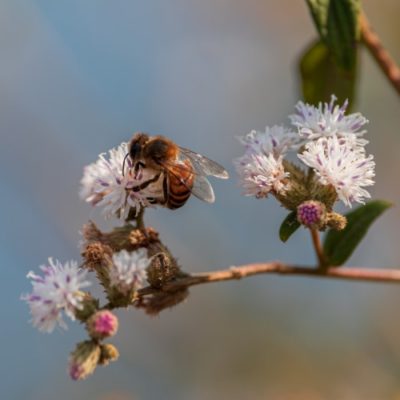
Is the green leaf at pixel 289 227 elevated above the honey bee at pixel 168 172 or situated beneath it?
situated beneath

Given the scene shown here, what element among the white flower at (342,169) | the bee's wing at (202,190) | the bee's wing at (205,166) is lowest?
the white flower at (342,169)

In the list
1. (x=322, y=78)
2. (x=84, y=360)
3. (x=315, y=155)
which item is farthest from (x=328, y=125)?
(x=84, y=360)

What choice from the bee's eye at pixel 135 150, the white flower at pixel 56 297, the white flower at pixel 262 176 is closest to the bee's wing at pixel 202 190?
the white flower at pixel 262 176

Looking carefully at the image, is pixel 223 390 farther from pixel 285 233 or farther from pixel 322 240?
pixel 285 233

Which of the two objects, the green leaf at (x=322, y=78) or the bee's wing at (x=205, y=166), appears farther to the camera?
the green leaf at (x=322, y=78)

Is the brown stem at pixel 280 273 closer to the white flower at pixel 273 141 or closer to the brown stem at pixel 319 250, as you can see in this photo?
the brown stem at pixel 319 250
